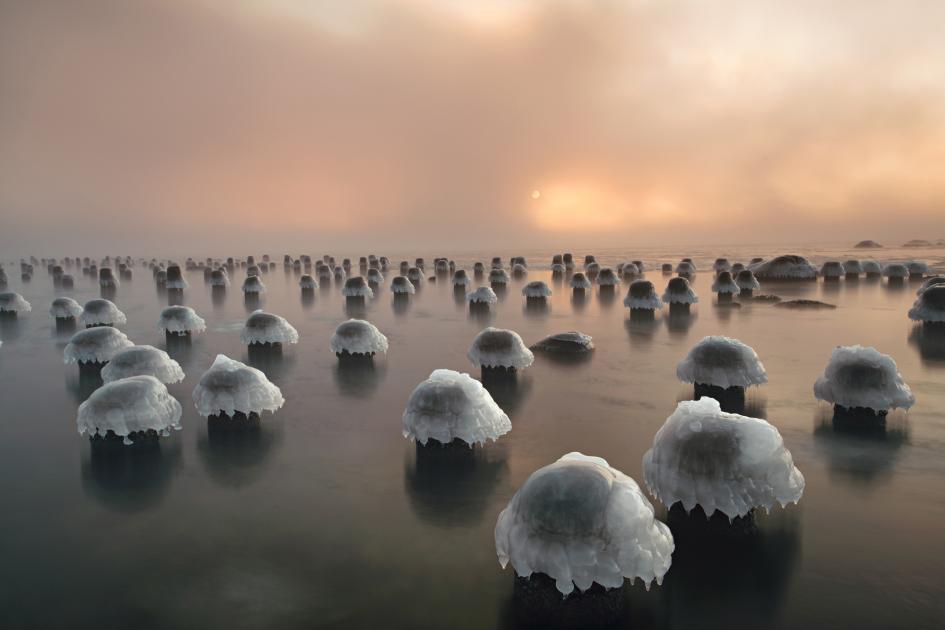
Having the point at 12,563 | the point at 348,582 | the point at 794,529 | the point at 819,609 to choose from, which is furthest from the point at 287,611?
the point at 794,529

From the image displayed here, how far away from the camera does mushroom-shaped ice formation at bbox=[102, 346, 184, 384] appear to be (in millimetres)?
11508

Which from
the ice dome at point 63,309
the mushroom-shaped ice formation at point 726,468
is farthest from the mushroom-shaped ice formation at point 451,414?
the ice dome at point 63,309

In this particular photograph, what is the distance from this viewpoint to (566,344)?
1606 centimetres

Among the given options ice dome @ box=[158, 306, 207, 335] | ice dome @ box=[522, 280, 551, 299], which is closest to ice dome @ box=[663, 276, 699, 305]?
ice dome @ box=[522, 280, 551, 299]

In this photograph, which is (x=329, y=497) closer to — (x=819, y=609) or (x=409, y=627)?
(x=409, y=627)

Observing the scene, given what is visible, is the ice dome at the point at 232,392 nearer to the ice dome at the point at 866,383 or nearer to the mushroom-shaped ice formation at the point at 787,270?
the ice dome at the point at 866,383

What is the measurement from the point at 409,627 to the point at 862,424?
317 inches

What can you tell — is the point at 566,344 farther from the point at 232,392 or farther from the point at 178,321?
the point at 178,321

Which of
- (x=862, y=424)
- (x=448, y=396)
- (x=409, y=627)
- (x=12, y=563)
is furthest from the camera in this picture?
(x=862, y=424)

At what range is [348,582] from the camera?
16.3 ft

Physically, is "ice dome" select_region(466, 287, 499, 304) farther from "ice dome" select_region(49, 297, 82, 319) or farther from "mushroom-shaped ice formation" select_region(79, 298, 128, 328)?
"ice dome" select_region(49, 297, 82, 319)

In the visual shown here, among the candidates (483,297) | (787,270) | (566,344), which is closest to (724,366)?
(566,344)

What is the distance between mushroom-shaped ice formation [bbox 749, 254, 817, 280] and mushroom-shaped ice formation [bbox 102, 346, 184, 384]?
4293 cm

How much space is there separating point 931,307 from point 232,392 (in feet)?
70.4
